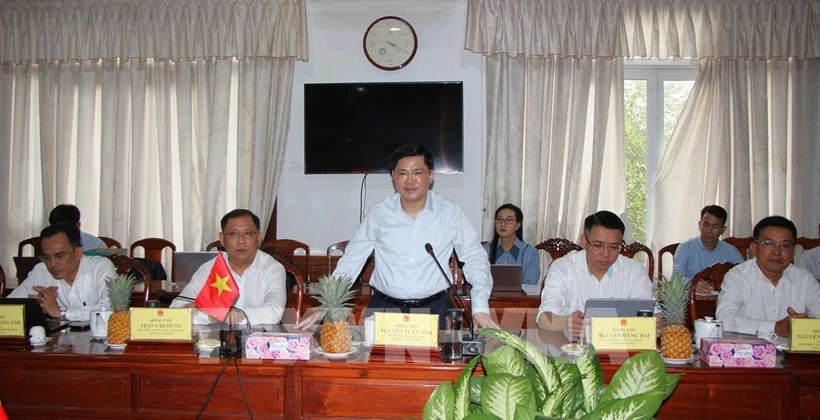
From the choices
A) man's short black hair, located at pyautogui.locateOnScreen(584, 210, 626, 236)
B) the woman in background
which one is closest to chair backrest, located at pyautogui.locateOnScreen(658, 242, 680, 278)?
the woman in background

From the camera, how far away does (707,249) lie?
4.67 metres

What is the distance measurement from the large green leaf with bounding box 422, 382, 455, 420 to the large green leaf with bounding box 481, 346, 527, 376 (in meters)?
0.07

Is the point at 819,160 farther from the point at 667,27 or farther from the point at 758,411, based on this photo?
the point at 758,411

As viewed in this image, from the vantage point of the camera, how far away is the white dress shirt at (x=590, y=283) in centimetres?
285

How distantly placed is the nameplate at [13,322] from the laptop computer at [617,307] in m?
2.01

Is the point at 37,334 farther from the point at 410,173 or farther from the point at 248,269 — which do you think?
the point at 410,173

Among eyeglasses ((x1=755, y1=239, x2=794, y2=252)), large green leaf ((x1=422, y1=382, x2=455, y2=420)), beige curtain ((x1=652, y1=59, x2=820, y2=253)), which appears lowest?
large green leaf ((x1=422, y1=382, x2=455, y2=420))

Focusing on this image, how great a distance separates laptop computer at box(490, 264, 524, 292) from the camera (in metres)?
3.78

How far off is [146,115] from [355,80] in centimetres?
189

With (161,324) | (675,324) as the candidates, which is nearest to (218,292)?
(161,324)

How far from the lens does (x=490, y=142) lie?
5.38 m

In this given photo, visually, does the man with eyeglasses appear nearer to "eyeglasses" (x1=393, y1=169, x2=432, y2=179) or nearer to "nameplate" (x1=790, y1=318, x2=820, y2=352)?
"nameplate" (x1=790, y1=318, x2=820, y2=352)

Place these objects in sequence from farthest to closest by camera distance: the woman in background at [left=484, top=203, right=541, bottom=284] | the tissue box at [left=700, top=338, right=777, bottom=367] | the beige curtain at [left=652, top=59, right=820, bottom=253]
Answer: the beige curtain at [left=652, top=59, right=820, bottom=253] < the woman in background at [left=484, top=203, right=541, bottom=284] < the tissue box at [left=700, top=338, right=777, bottom=367]

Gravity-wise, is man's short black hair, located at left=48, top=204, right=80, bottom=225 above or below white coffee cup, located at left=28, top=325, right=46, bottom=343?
A: above
